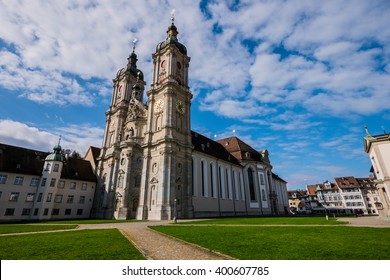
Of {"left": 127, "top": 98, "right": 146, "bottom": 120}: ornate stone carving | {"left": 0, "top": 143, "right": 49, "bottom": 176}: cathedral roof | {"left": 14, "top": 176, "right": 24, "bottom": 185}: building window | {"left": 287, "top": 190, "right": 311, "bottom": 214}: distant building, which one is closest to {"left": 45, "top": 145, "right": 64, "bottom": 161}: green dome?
{"left": 0, "top": 143, "right": 49, "bottom": 176}: cathedral roof

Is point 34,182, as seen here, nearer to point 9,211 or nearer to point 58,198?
point 58,198

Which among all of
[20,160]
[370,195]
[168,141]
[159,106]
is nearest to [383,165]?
[168,141]

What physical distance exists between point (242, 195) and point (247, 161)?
8695mm

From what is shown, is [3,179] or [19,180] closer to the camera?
[3,179]

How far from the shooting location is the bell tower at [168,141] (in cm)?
3234

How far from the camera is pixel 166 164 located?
110 ft

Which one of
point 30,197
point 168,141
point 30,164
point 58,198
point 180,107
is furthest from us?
point 180,107

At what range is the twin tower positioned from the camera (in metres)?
33.3

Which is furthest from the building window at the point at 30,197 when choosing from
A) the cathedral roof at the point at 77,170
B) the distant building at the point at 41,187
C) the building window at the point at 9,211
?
the cathedral roof at the point at 77,170

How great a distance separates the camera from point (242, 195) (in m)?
48.2

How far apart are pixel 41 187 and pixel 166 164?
2367 cm

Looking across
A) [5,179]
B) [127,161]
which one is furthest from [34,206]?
[127,161]

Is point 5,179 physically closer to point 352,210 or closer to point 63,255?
point 63,255

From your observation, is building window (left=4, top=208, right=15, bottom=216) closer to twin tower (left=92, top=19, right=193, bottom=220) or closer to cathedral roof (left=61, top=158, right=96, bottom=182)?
cathedral roof (left=61, top=158, right=96, bottom=182)
